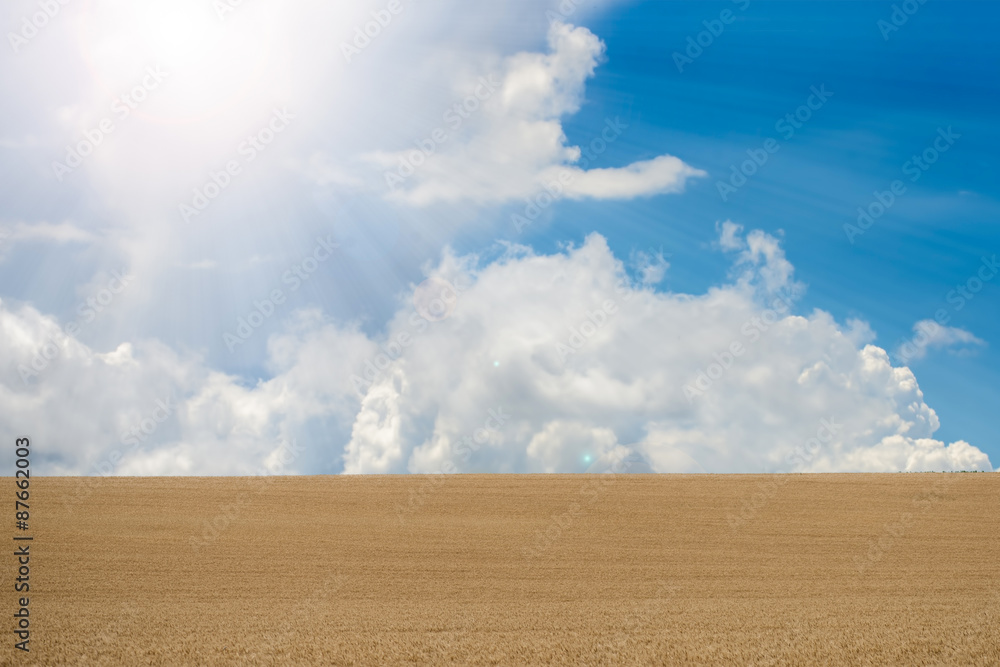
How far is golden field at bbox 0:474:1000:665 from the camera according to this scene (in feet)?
35.0

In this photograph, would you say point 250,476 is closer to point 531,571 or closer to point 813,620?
point 531,571

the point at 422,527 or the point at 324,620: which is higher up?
the point at 422,527

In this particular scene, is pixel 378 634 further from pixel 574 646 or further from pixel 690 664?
pixel 690 664

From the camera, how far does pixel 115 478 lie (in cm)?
2619

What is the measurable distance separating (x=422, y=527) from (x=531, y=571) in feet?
16.8

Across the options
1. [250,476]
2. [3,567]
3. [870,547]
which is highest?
[250,476]

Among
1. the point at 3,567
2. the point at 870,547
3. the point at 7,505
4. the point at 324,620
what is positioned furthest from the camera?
the point at 7,505

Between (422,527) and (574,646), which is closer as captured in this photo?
(574,646)

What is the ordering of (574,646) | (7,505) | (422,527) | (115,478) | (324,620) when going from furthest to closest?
(115,478), (7,505), (422,527), (324,620), (574,646)

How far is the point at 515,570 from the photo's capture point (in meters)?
15.8

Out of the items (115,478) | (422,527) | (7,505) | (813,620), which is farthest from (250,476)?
(813,620)

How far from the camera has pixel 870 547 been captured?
18.2 metres

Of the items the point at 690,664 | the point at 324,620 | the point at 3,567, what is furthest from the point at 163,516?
the point at 690,664

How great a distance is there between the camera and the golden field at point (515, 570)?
10672 mm
